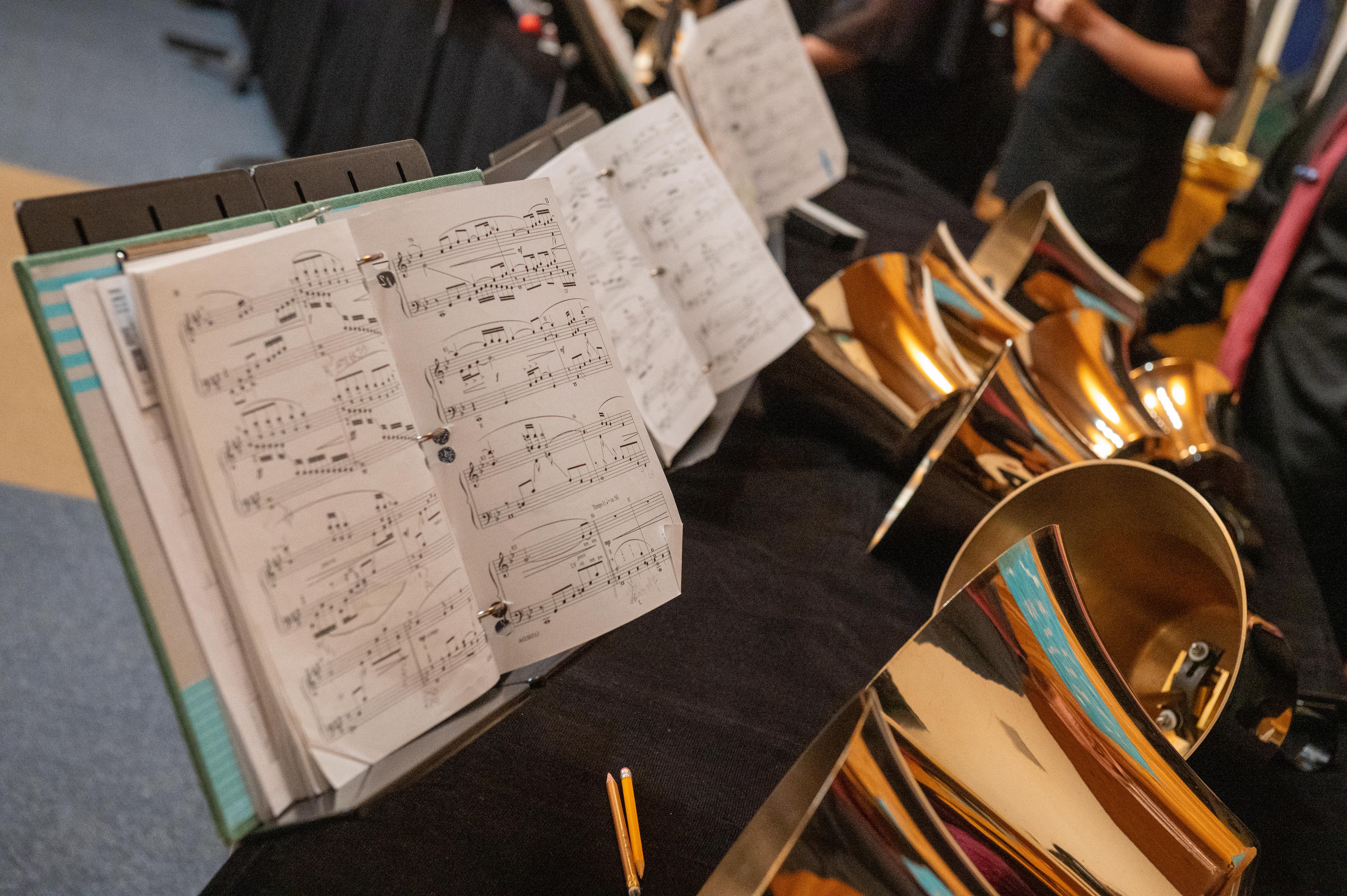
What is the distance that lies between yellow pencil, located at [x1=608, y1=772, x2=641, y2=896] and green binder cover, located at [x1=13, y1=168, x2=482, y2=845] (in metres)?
0.23

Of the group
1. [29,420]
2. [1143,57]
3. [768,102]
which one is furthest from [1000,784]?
[29,420]

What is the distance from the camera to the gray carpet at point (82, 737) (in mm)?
1015

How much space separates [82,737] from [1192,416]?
154 centimetres

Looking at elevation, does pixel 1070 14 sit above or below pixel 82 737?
above

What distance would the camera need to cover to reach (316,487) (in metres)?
0.46

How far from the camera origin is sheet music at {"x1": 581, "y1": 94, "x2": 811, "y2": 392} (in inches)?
33.0

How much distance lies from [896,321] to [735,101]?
0.52 m

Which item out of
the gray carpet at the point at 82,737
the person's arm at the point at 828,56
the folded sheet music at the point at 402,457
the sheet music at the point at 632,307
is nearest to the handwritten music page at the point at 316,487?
the folded sheet music at the point at 402,457

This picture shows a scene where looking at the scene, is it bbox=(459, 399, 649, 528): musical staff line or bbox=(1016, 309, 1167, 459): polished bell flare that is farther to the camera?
bbox=(1016, 309, 1167, 459): polished bell flare

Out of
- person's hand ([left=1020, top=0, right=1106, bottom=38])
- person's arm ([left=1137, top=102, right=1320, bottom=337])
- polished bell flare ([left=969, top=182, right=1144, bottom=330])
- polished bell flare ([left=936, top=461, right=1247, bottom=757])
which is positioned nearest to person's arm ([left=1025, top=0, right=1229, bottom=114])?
person's hand ([left=1020, top=0, right=1106, bottom=38])

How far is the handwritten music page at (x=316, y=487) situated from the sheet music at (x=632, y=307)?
0.86 ft

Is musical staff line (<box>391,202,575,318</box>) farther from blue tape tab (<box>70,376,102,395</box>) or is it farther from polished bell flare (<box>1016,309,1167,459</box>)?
polished bell flare (<box>1016,309,1167,459</box>)

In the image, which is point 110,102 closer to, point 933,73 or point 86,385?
point 933,73

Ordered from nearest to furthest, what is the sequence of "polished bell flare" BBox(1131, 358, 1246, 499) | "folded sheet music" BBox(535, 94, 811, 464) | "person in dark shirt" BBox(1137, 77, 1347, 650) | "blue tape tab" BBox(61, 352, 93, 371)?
"blue tape tab" BBox(61, 352, 93, 371)
"folded sheet music" BBox(535, 94, 811, 464)
"polished bell flare" BBox(1131, 358, 1246, 499)
"person in dark shirt" BBox(1137, 77, 1347, 650)
